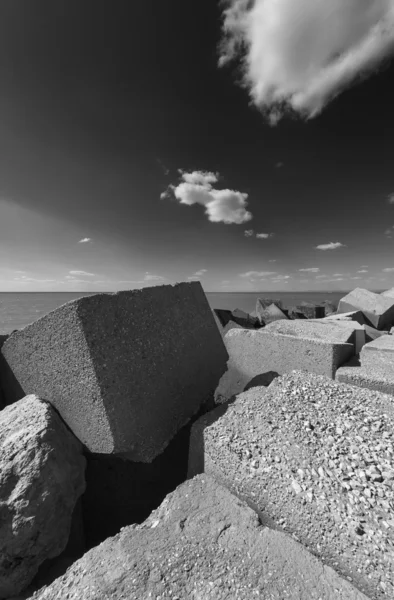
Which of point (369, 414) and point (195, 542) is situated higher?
point (369, 414)

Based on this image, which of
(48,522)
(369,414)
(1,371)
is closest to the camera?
(48,522)

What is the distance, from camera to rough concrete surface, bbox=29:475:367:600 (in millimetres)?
1077

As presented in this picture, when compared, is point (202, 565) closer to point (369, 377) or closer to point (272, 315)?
point (369, 377)

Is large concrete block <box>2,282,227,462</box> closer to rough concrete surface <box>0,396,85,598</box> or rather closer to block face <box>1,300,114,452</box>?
block face <box>1,300,114,452</box>

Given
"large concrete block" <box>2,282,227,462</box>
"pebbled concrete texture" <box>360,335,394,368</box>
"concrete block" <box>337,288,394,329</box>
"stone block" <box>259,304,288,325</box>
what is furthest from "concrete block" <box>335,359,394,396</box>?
"stone block" <box>259,304,288,325</box>

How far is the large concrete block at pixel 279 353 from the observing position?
9.34 feet

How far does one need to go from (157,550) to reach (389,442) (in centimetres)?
145

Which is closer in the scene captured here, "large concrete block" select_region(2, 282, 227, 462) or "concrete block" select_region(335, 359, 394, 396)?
"large concrete block" select_region(2, 282, 227, 462)

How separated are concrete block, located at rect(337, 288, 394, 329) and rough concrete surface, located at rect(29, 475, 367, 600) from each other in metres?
6.63

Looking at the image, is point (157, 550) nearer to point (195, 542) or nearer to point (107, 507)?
point (195, 542)

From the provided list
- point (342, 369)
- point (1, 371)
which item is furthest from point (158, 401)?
point (342, 369)

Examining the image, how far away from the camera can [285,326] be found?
4145mm

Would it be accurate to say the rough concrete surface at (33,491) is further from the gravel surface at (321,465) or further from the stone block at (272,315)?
the stone block at (272,315)

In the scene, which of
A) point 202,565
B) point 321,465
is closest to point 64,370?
point 202,565
